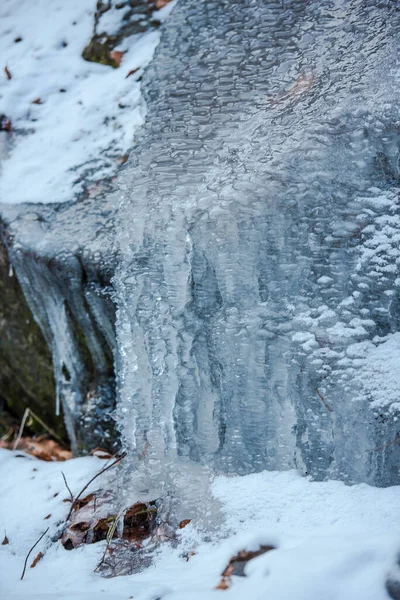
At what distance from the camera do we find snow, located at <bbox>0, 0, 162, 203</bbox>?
7.40 ft

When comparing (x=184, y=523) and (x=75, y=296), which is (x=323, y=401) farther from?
(x=75, y=296)

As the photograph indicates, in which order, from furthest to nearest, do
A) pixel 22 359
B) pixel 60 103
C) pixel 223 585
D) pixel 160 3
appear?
pixel 22 359 < pixel 60 103 < pixel 160 3 < pixel 223 585

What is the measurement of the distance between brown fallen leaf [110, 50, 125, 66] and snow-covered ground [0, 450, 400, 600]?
186 centimetres

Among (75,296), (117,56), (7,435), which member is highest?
(117,56)

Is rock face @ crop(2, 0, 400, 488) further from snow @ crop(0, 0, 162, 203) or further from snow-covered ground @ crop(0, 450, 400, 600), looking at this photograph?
snow @ crop(0, 0, 162, 203)

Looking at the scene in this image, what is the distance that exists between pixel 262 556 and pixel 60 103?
7.12 ft

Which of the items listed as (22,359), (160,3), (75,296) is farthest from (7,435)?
(160,3)

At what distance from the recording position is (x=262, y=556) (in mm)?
1193

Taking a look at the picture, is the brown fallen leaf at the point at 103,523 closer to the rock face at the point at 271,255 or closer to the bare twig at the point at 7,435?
the rock face at the point at 271,255

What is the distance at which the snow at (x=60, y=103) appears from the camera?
226 centimetres

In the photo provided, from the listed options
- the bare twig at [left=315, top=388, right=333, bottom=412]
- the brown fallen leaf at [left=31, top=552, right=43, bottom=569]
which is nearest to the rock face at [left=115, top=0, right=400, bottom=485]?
the bare twig at [left=315, top=388, right=333, bottom=412]

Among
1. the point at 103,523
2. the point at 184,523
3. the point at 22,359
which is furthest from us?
the point at 22,359

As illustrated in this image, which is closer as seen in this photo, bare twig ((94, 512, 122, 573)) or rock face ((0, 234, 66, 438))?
bare twig ((94, 512, 122, 573))

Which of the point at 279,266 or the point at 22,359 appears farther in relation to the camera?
the point at 22,359
